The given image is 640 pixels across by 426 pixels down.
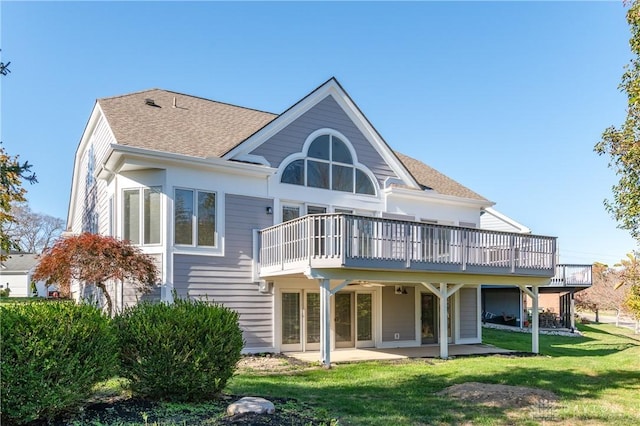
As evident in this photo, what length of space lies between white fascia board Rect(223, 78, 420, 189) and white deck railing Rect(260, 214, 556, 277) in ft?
7.98

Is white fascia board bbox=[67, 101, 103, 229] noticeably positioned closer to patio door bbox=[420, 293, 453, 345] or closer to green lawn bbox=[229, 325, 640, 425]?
green lawn bbox=[229, 325, 640, 425]

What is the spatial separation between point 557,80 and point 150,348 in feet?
43.4

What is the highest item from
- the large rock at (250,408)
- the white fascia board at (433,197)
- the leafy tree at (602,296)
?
the white fascia board at (433,197)

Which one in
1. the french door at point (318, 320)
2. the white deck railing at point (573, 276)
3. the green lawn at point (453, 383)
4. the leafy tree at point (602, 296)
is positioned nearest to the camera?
the green lawn at point (453, 383)

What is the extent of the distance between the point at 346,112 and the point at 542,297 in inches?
769

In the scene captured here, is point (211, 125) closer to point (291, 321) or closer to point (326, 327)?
point (291, 321)

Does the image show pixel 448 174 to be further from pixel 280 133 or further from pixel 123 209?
pixel 123 209

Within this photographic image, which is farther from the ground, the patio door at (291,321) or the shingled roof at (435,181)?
the shingled roof at (435,181)

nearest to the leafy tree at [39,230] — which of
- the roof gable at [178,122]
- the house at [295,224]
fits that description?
the house at [295,224]

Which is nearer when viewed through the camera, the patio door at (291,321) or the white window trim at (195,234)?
the white window trim at (195,234)

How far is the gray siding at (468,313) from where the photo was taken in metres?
17.1

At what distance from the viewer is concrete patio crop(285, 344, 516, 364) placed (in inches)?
500

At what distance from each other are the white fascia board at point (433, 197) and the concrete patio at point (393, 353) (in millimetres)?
4788

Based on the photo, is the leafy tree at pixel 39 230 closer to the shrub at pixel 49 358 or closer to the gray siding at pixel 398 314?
the gray siding at pixel 398 314
